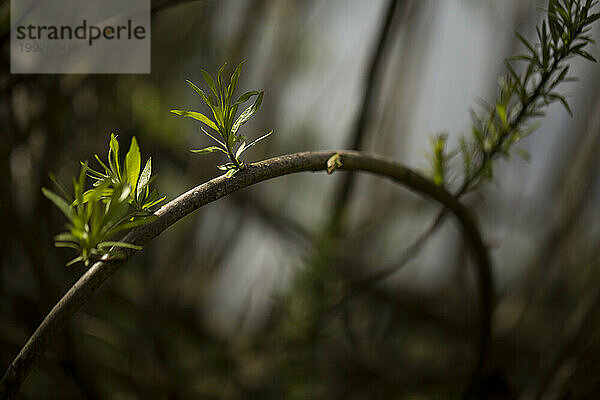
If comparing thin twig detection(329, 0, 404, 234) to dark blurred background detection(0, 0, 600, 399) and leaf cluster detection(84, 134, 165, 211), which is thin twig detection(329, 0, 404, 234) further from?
leaf cluster detection(84, 134, 165, 211)

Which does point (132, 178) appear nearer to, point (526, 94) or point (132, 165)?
point (132, 165)

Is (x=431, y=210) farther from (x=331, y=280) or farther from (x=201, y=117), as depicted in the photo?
(x=201, y=117)

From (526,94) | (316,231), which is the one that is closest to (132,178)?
(526,94)
